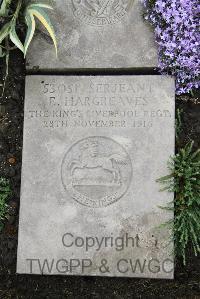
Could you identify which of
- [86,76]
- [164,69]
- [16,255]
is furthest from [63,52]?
[16,255]

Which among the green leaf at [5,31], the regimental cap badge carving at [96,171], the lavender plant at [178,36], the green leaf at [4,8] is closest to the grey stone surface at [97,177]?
the regimental cap badge carving at [96,171]

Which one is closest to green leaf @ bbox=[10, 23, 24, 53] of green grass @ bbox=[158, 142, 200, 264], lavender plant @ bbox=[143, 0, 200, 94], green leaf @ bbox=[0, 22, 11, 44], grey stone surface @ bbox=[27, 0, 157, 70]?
green leaf @ bbox=[0, 22, 11, 44]

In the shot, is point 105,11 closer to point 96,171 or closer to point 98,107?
point 98,107

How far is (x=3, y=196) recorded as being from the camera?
167 inches

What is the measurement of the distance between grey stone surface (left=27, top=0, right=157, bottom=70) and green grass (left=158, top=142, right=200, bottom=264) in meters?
0.81

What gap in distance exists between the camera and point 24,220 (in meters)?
4.07

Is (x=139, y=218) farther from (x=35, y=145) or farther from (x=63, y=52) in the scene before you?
(x=63, y=52)

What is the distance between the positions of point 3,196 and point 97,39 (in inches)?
57.5

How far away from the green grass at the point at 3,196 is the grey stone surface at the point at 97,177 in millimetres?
236

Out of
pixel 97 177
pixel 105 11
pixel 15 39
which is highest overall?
pixel 105 11

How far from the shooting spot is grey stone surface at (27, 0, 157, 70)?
4.16 meters

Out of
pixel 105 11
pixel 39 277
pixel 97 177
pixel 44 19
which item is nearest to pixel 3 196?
pixel 39 277

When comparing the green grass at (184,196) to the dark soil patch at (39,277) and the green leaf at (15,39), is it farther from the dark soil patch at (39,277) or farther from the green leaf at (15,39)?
the green leaf at (15,39)

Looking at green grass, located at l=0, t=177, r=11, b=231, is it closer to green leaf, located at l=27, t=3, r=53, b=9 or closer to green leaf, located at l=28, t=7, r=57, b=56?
green leaf, located at l=28, t=7, r=57, b=56
